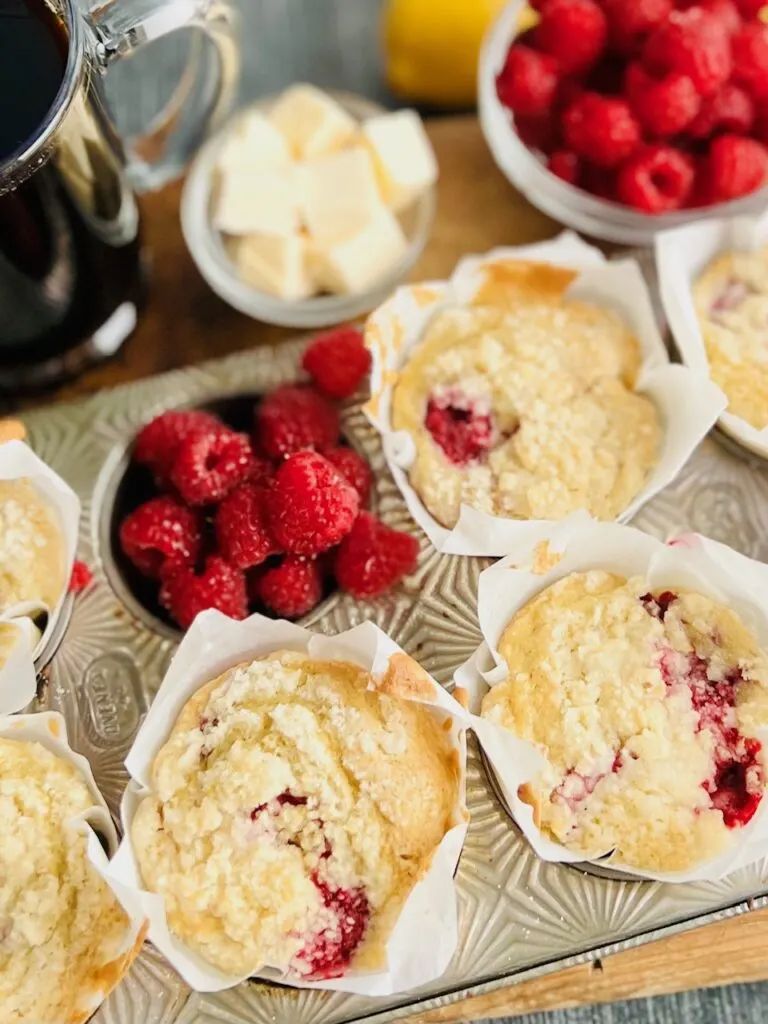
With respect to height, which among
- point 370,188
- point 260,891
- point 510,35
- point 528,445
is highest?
point 510,35

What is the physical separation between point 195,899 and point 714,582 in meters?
0.70

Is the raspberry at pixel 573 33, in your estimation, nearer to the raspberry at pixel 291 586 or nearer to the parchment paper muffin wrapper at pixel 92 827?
the raspberry at pixel 291 586

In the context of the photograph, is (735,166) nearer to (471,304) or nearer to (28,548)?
(471,304)

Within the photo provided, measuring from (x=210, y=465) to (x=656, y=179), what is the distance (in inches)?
30.7

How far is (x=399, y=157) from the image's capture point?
5.29 feet

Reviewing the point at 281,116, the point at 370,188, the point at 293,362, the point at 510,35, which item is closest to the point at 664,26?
the point at 510,35

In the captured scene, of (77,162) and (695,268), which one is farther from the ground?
(77,162)

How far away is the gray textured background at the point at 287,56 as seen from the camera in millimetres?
2035

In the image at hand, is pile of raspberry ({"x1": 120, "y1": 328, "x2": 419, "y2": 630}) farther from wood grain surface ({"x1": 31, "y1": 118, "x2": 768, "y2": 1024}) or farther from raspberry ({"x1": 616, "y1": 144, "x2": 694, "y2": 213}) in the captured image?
raspberry ({"x1": 616, "y1": 144, "x2": 694, "y2": 213})

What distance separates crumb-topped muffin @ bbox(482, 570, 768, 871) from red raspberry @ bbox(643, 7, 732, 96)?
735 mm

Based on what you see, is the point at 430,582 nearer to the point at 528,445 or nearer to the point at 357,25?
the point at 528,445

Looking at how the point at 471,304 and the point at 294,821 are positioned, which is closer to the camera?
the point at 294,821

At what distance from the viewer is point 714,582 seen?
1.26 metres

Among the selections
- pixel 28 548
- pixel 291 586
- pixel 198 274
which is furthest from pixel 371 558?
pixel 198 274
